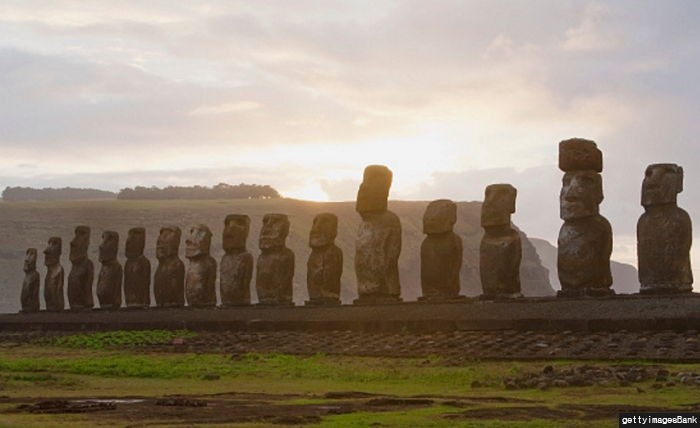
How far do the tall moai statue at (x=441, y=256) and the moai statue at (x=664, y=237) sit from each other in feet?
15.4

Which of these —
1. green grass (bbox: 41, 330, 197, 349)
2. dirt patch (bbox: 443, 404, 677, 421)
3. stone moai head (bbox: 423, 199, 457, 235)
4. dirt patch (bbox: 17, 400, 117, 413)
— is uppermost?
stone moai head (bbox: 423, 199, 457, 235)

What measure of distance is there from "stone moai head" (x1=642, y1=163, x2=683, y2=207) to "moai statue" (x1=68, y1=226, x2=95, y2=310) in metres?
21.2

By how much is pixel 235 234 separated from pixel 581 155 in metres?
11.9

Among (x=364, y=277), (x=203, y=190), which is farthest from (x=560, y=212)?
(x=203, y=190)

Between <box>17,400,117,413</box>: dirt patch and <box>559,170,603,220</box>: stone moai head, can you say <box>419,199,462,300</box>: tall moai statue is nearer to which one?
<box>559,170,603,220</box>: stone moai head

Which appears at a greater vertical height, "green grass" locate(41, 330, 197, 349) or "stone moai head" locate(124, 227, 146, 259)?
"stone moai head" locate(124, 227, 146, 259)

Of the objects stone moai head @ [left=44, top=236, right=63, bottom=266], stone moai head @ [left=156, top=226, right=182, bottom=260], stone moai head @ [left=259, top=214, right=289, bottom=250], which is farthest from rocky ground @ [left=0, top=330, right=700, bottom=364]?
stone moai head @ [left=44, top=236, right=63, bottom=266]

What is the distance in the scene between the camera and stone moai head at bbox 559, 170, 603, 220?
21375 mm

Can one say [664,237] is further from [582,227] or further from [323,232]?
[323,232]

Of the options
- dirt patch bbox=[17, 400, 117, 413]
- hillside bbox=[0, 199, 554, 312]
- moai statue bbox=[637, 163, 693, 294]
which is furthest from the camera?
hillside bbox=[0, 199, 554, 312]

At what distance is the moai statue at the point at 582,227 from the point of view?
21.1m

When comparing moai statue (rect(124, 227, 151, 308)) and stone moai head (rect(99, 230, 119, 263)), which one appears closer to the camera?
moai statue (rect(124, 227, 151, 308))

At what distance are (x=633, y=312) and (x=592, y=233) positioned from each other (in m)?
4.01

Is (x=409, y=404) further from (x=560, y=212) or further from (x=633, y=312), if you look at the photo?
(x=560, y=212)
